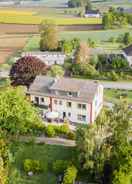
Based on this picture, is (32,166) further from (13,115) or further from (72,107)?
(72,107)

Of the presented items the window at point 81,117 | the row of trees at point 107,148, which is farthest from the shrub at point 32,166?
the window at point 81,117

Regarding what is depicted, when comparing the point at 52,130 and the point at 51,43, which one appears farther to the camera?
the point at 51,43

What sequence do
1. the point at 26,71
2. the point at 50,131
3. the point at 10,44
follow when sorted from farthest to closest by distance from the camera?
the point at 10,44 → the point at 26,71 → the point at 50,131

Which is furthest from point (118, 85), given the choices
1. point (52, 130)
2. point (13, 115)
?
point (13, 115)

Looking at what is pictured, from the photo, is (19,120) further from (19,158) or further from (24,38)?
(24,38)

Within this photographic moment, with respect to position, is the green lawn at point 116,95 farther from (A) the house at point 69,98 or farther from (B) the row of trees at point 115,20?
(B) the row of trees at point 115,20

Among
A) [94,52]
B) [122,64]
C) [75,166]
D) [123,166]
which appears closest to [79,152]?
[75,166]
